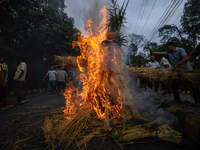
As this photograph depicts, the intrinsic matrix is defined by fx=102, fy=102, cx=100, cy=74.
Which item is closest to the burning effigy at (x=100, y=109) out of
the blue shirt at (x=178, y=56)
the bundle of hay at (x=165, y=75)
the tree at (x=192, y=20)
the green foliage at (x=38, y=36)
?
the bundle of hay at (x=165, y=75)

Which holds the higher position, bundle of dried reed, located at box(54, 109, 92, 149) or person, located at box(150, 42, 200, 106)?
person, located at box(150, 42, 200, 106)

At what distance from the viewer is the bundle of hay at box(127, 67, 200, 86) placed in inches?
125

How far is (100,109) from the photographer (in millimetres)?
2676

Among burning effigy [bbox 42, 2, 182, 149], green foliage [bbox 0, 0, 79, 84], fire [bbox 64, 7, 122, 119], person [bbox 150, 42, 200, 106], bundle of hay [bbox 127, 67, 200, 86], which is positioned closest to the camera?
burning effigy [bbox 42, 2, 182, 149]

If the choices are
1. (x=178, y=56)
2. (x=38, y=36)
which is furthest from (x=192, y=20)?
(x=38, y=36)

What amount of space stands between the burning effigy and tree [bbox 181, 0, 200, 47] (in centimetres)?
2593

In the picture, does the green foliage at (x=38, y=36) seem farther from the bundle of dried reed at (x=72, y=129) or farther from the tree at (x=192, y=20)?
the tree at (x=192, y=20)

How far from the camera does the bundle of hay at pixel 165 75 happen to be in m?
3.18

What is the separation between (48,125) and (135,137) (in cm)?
176

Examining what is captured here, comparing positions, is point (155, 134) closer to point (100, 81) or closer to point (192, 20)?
point (100, 81)

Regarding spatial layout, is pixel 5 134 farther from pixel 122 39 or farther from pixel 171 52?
pixel 171 52

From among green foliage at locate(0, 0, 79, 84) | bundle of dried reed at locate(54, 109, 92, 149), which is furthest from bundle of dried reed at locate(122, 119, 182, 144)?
green foliage at locate(0, 0, 79, 84)

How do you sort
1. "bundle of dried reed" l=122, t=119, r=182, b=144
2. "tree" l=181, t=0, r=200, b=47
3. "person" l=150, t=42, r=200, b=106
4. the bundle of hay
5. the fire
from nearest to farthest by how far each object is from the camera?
1. "bundle of dried reed" l=122, t=119, r=182, b=144
2. the fire
3. the bundle of hay
4. "person" l=150, t=42, r=200, b=106
5. "tree" l=181, t=0, r=200, b=47

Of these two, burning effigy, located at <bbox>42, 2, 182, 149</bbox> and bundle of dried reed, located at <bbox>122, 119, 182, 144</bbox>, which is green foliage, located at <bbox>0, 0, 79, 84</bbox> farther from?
bundle of dried reed, located at <bbox>122, 119, 182, 144</bbox>
